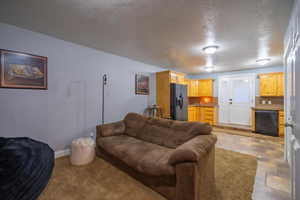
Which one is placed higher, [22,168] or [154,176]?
[22,168]

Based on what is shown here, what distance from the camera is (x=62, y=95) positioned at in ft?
8.71

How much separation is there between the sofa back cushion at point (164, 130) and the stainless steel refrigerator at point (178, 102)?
1532mm

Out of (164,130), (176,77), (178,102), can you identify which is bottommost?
(164,130)

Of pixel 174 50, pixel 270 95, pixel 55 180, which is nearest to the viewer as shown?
pixel 55 180

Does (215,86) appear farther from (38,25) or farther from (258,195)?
(38,25)

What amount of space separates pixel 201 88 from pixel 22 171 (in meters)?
6.42

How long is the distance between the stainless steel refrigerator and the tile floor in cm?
140

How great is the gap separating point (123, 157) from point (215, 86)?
562 centimetres

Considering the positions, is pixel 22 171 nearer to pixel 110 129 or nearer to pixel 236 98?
pixel 110 129

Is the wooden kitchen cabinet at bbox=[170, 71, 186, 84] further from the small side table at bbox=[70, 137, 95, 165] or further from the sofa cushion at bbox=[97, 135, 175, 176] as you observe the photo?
the small side table at bbox=[70, 137, 95, 165]

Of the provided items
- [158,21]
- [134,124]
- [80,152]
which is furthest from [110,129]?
[158,21]

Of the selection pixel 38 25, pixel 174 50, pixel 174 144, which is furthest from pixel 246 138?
pixel 38 25

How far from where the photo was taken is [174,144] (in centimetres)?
206

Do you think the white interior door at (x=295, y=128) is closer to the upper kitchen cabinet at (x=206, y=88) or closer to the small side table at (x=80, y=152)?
the small side table at (x=80, y=152)
